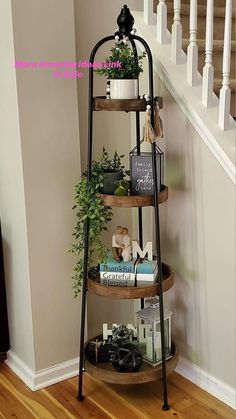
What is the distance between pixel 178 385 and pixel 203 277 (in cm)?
52

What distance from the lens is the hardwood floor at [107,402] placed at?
7.48 feet

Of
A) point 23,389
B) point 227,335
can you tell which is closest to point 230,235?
point 227,335

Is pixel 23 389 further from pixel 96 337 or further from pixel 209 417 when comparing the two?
pixel 209 417

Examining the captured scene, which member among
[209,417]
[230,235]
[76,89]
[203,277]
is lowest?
[209,417]

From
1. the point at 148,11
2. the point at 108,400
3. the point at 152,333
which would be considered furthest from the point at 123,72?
the point at 108,400

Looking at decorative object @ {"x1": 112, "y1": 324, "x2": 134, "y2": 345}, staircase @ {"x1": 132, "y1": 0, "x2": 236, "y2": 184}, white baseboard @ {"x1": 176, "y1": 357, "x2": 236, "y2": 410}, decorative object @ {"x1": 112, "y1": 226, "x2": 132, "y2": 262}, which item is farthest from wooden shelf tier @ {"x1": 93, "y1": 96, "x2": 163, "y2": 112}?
white baseboard @ {"x1": 176, "y1": 357, "x2": 236, "y2": 410}

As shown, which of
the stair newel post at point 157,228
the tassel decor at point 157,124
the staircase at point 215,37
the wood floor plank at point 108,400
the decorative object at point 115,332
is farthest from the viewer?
the staircase at point 215,37

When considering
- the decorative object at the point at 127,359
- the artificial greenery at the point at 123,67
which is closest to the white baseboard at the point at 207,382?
the decorative object at the point at 127,359

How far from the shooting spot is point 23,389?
2492 mm

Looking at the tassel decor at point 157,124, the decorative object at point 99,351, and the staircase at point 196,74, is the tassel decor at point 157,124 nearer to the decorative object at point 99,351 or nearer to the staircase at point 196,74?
the staircase at point 196,74

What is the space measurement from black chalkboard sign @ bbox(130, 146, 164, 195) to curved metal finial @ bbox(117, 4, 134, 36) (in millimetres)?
478

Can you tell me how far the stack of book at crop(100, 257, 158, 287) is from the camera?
7.45 ft

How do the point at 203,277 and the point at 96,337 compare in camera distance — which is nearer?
the point at 203,277

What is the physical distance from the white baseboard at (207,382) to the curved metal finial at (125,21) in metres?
1.47
